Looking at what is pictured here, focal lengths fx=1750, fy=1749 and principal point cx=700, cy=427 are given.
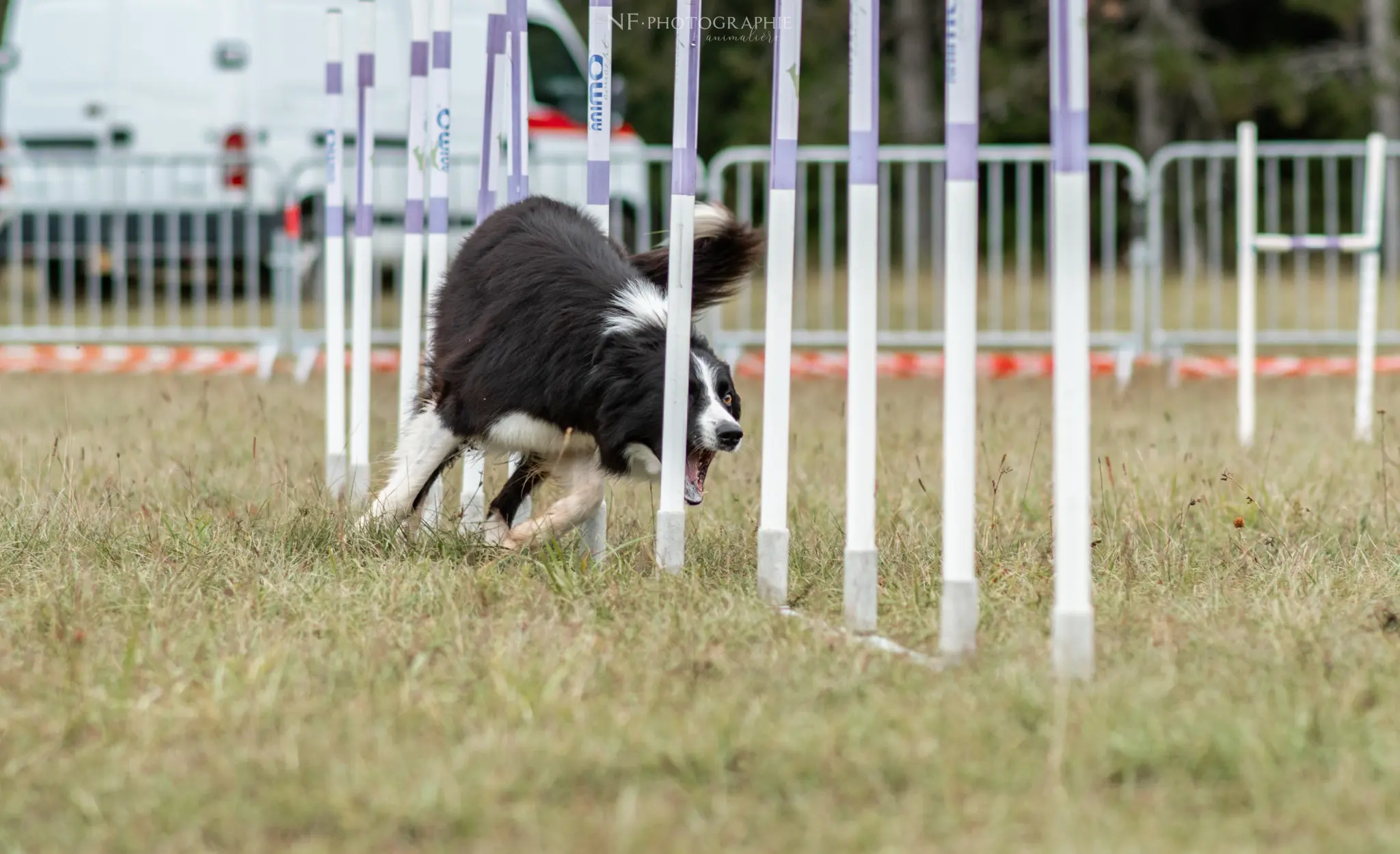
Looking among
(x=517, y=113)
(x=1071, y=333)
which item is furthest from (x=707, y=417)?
(x=1071, y=333)

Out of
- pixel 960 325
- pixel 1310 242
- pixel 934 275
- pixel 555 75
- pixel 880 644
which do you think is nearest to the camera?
pixel 960 325

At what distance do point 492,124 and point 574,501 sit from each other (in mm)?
1322

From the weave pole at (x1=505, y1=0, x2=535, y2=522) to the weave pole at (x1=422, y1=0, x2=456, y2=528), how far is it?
290mm

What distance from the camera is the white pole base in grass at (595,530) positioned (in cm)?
459

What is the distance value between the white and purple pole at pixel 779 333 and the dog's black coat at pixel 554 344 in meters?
0.29

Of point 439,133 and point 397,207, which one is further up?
point 397,207

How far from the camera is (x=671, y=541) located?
167 inches

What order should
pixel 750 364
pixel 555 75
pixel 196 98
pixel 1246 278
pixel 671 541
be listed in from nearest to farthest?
pixel 671 541
pixel 1246 278
pixel 750 364
pixel 196 98
pixel 555 75

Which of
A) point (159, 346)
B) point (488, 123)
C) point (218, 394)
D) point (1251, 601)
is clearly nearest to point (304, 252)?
point (159, 346)

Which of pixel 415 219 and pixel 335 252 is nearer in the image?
pixel 415 219

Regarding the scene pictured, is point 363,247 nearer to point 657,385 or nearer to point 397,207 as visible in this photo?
point 657,385

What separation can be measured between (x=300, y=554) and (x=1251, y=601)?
2.30 meters

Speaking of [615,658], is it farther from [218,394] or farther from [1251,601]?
[218,394]

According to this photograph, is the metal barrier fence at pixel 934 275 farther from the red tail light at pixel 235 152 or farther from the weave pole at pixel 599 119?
the red tail light at pixel 235 152
